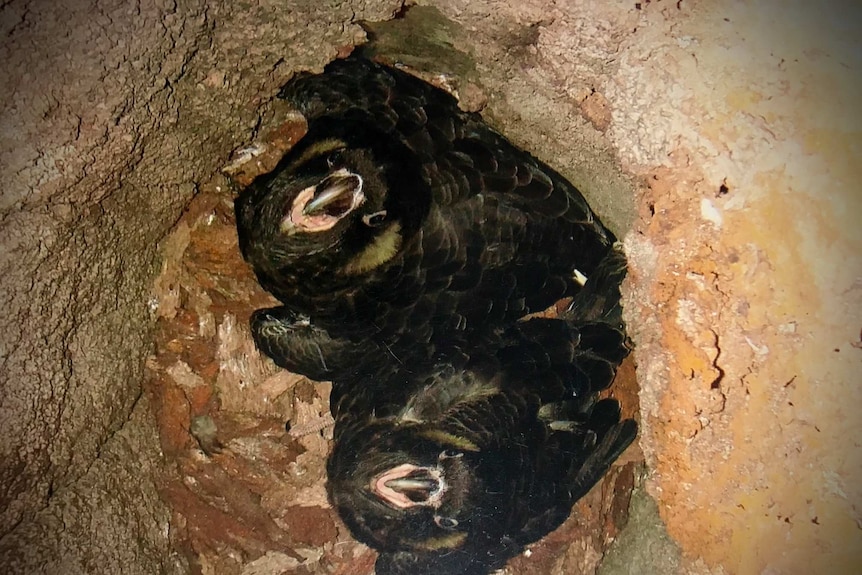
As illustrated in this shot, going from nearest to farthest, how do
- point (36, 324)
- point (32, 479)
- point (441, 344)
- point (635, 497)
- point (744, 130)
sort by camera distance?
point (744, 130) < point (36, 324) < point (32, 479) < point (441, 344) < point (635, 497)

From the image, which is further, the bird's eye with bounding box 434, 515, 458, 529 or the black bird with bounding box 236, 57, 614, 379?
the bird's eye with bounding box 434, 515, 458, 529

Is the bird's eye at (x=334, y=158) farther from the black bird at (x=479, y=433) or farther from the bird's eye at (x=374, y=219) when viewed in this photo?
the black bird at (x=479, y=433)

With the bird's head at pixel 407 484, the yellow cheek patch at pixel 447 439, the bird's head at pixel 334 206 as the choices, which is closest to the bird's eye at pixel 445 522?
the bird's head at pixel 407 484

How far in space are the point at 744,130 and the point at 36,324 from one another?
1.40 meters

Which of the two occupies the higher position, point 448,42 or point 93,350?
point 448,42

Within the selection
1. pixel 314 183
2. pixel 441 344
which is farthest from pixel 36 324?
pixel 441 344

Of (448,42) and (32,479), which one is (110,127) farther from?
(32,479)

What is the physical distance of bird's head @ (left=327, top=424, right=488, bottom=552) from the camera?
157cm

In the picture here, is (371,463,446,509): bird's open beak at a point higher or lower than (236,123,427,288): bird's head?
lower

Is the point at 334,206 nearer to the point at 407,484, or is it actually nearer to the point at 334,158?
the point at 334,158

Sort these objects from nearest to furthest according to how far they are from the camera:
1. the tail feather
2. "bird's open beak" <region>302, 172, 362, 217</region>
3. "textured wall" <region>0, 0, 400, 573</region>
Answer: "textured wall" <region>0, 0, 400, 573</region>, "bird's open beak" <region>302, 172, 362, 217</region>, the tail feather

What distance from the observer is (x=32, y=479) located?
146 cm

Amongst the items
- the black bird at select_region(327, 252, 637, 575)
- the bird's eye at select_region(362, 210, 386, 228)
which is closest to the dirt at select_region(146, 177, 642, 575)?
the black bird at select_region(327, 252, 637, 575)

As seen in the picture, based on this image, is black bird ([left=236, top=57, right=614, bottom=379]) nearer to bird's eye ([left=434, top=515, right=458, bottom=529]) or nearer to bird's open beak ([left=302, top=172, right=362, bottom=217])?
bird's open beak ([left=302, top=172, right=362, bottom=217])
